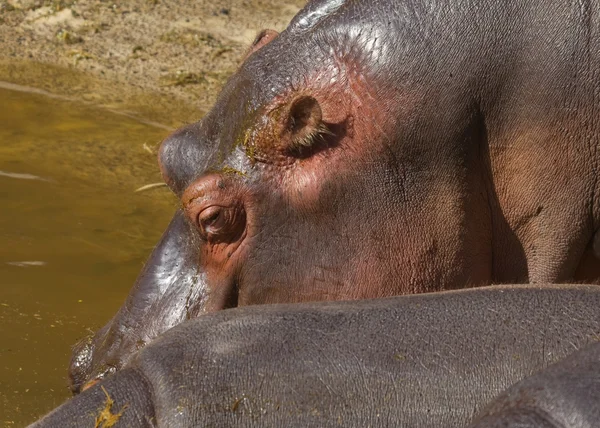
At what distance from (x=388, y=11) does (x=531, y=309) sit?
4.22 feet

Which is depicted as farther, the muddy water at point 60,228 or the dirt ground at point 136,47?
the dirt ground at point 136,47

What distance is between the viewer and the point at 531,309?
308cm

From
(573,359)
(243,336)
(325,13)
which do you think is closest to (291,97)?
(325,13)

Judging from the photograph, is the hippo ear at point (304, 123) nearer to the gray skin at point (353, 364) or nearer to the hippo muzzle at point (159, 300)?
the hippo muzzle at point (159, 300)

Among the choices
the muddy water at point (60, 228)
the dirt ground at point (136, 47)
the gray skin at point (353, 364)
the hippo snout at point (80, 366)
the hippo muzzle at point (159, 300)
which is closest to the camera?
the gray skin at point (353, 364)

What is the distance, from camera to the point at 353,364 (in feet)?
9.82

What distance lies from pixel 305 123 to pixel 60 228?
2748 millimetres

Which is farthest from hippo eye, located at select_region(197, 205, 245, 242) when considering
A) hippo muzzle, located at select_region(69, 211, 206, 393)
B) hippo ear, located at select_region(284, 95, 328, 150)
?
hippo ear, located at select_region(284, 95, 328, 150)

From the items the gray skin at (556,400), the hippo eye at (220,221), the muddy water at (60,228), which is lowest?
the gray skin at (556,400)

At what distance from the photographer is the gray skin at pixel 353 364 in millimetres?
2912

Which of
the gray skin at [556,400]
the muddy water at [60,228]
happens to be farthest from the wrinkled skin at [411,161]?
the gray skin at [556,400]

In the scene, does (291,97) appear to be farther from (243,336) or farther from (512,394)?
(512,394)

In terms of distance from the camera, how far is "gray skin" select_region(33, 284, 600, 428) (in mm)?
2912

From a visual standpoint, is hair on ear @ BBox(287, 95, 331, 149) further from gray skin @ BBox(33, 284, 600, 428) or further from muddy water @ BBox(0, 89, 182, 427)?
muddy water @ BBox(0, 89, 182, 427)
